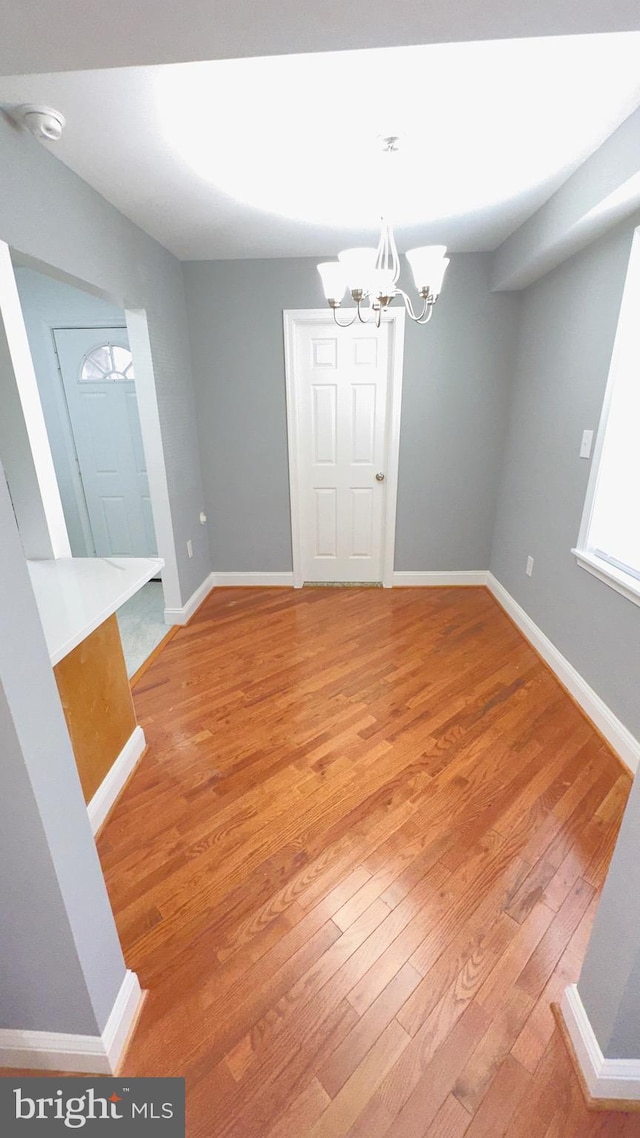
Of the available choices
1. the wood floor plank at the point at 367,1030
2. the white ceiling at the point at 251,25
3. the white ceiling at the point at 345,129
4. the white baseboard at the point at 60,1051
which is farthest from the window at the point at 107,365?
the wood floor plank at the point at 367,1030

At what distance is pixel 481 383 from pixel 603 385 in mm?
1199

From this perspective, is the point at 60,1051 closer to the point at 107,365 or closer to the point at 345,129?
the point at 345,129

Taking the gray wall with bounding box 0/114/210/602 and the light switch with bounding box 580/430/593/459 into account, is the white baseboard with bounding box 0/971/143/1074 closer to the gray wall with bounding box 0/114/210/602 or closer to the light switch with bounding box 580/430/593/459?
the gray wall with bounding box 0/114/210/602

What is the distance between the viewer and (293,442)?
326cm

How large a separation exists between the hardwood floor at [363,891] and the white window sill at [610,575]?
25.7 inches

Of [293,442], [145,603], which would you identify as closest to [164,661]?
[145,603]

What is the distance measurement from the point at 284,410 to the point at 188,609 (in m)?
1.62

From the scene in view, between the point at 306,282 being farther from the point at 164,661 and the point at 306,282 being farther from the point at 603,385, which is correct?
the point at 164,661

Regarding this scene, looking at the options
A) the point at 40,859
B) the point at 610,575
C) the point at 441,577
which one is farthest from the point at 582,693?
the point at 40,859

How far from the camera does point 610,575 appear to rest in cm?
192

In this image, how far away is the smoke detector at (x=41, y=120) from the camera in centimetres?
140

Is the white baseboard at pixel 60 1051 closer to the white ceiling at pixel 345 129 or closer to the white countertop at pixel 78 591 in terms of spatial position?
the white countertop at pixel 78 591

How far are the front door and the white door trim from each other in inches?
51.2

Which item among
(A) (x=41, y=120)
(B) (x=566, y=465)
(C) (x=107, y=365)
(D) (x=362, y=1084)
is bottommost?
(D) (x=362, y=1084)
